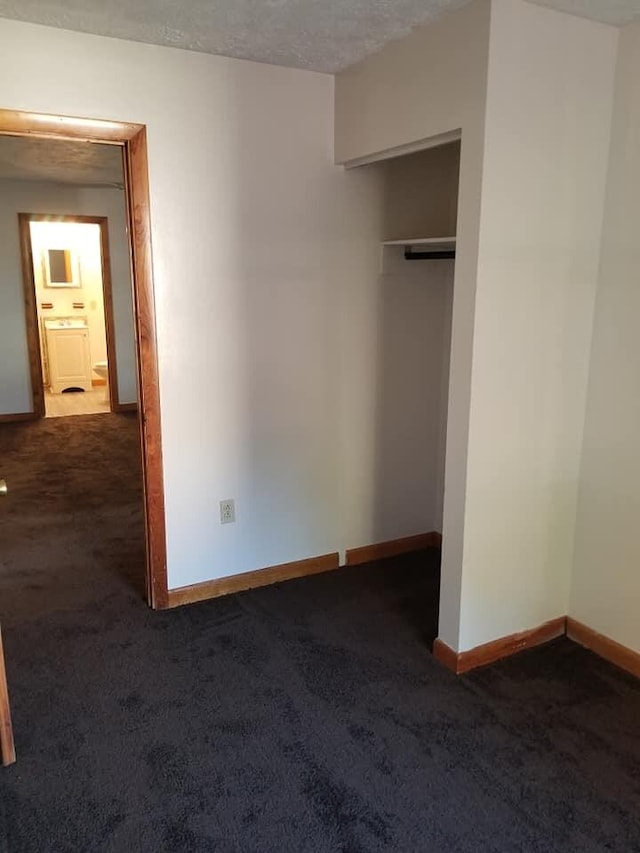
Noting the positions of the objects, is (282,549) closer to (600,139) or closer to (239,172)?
(239,172)

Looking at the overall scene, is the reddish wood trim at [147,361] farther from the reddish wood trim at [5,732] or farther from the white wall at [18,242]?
the white wall at [18,242]

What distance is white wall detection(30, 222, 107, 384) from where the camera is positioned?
29.3 ft

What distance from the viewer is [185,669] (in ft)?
8.66

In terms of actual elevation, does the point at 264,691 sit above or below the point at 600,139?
below

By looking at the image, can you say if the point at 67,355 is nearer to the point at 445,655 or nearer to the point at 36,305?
the point at 36,305

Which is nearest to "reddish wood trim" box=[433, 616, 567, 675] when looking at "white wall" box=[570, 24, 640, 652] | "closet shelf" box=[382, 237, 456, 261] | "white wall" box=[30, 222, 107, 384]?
"white wall" box=[570, 24, 640, 652]

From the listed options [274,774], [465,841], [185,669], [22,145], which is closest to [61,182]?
[22,145]

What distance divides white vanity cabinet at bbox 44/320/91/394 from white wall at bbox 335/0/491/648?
265 inches

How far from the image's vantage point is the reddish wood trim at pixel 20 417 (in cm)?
686

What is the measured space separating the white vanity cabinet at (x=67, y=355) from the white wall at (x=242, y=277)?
6.32m

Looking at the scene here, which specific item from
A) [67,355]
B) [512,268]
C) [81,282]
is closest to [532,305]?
[512,268]

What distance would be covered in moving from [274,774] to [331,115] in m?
2.73

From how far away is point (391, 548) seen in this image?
372cm

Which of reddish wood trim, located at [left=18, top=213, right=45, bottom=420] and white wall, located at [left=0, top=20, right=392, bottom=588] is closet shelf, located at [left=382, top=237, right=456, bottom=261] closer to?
white wall, located at [left=0, top=20, right=392, bottom=588]
